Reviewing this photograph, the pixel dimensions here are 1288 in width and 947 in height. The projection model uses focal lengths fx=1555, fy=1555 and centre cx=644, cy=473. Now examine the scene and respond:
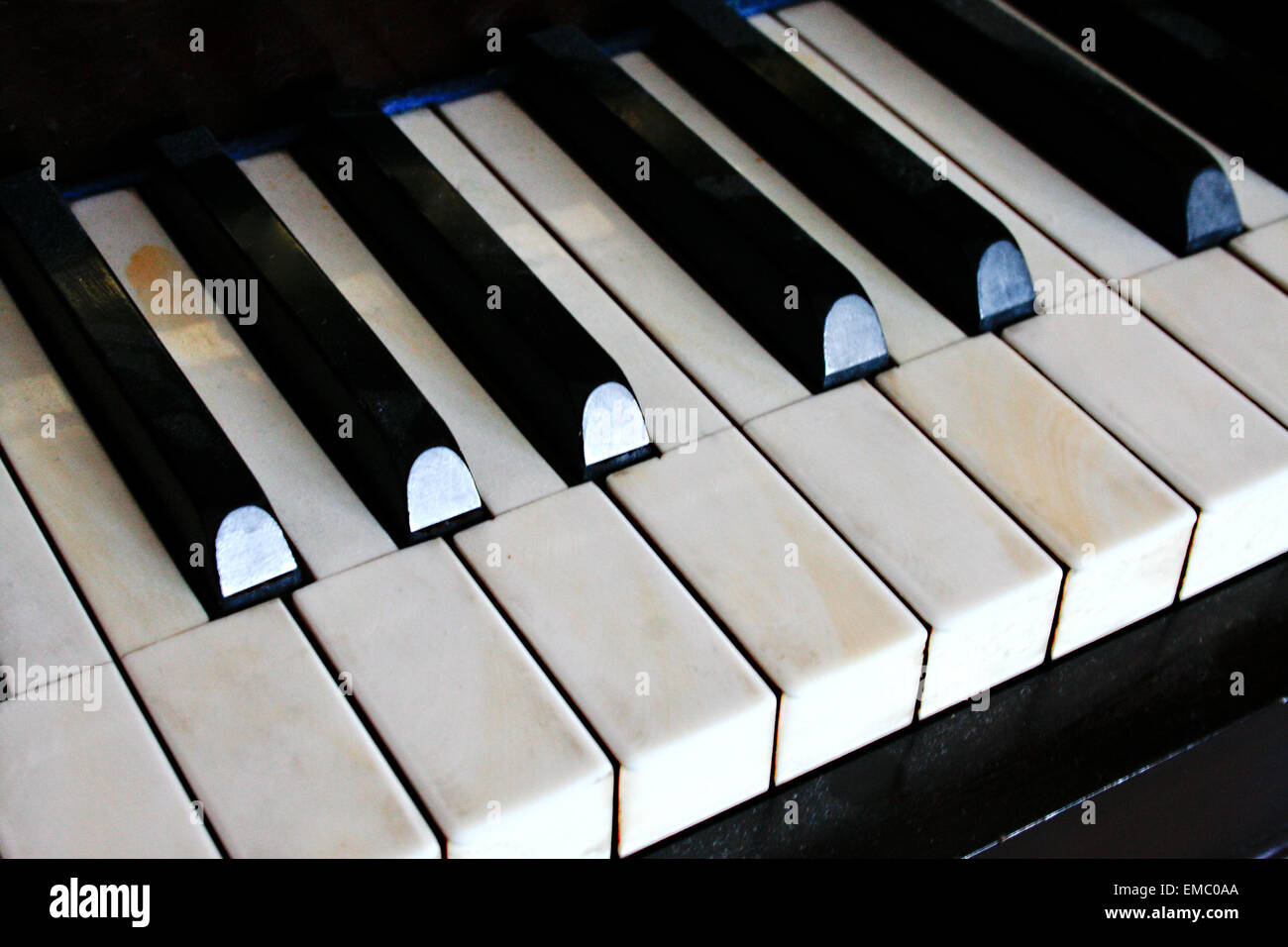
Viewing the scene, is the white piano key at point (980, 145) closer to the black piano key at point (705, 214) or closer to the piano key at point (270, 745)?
the black piano key at point (705, 214)

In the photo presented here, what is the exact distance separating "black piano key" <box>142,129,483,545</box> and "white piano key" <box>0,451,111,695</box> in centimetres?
26

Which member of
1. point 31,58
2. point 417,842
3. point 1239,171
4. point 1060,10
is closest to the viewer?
point 417,842

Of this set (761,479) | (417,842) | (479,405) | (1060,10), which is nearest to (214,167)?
(479,405)

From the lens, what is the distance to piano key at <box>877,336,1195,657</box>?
138 centimetres

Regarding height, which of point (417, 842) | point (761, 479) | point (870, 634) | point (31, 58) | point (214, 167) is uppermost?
point (31, 58)

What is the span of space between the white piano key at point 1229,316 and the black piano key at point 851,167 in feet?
0.52

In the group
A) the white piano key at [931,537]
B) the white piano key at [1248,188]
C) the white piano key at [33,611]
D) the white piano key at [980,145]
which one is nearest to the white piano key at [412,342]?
the white piano key at [931,537]

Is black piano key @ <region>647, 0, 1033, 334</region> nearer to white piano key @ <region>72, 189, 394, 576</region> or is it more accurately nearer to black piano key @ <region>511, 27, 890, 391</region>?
black piano key @ <region>511, 27, 890, 391</region>

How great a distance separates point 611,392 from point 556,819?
1.35 feet

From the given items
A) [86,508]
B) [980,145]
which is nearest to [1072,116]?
[980,145]

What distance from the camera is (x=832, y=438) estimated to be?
146cm

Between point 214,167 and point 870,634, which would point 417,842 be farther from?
point 214,167

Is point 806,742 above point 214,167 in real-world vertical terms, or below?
below

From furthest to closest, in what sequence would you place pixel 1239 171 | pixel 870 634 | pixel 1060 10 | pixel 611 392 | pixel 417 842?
pixel 1060 10 < pixel 1239 171 < pixel 611 392 < pixel 870 634 < pixel 417 842
